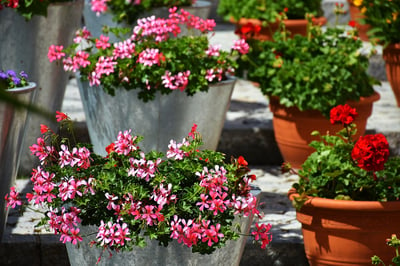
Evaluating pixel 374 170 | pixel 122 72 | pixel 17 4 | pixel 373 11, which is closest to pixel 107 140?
pixel 122 72

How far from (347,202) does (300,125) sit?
1.41 m

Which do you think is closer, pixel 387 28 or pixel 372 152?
pixel 372 152

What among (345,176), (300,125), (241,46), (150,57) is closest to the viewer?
(345,176)

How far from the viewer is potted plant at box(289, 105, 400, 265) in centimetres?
317

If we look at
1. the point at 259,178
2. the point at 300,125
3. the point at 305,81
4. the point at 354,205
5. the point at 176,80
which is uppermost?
the point at 176,80

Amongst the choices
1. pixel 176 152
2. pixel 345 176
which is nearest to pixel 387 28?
pixel 345 176

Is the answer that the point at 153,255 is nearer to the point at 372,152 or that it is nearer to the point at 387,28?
the point at 372,152

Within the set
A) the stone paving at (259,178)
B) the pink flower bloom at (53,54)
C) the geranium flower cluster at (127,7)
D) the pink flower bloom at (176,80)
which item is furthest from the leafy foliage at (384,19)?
the pink flower bloom at (53,54)

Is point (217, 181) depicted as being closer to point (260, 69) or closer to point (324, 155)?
point (324, 155)

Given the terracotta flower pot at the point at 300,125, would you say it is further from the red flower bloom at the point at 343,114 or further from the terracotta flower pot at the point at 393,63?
the red flower bloom at the point at 343,114

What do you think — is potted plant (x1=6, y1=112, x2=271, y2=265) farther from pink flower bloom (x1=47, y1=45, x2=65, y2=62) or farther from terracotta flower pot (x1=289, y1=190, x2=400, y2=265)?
pink flower bloom (x1=47, y1=45, x2=65, y2=62)

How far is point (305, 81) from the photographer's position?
443 centimetres

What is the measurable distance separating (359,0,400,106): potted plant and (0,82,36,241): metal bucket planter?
259 cm

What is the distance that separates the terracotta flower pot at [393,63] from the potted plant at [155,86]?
1542 millimetres
